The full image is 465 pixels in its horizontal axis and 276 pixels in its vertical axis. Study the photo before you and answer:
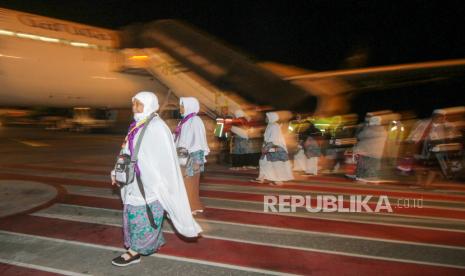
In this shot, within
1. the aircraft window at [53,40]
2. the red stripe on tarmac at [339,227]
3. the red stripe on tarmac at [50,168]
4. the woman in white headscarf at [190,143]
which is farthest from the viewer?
the aircraft window at [53,40]

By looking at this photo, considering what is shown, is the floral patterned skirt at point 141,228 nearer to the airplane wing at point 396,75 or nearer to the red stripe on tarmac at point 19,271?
the red stripe on tarmac at point 19,271

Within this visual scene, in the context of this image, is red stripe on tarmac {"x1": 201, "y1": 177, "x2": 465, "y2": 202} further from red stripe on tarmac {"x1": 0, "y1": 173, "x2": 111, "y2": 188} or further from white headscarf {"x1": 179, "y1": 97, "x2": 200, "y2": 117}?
white headscarf {"x1": 179, "y1": 97, "x2": 200, "y2": 117}

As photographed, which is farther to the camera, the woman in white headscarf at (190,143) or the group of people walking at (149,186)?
the woman in white headscarf at (190,143)

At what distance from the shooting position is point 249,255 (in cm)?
498

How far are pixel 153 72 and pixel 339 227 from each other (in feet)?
47.9

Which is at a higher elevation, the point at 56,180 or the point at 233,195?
the point at 56,180

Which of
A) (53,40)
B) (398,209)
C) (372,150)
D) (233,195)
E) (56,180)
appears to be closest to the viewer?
(398,209)

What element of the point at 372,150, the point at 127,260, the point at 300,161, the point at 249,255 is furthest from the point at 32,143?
the point at 249,255

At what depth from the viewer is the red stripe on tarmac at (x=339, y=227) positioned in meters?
5.77

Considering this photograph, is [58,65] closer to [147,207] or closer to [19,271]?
[19,271]

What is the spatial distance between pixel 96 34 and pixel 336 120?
37.7 feet

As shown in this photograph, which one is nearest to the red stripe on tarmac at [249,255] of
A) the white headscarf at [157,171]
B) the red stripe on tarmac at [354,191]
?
the white headscarf at [157,171]

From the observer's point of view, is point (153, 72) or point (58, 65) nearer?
point (58, 65)

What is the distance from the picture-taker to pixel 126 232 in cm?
458
